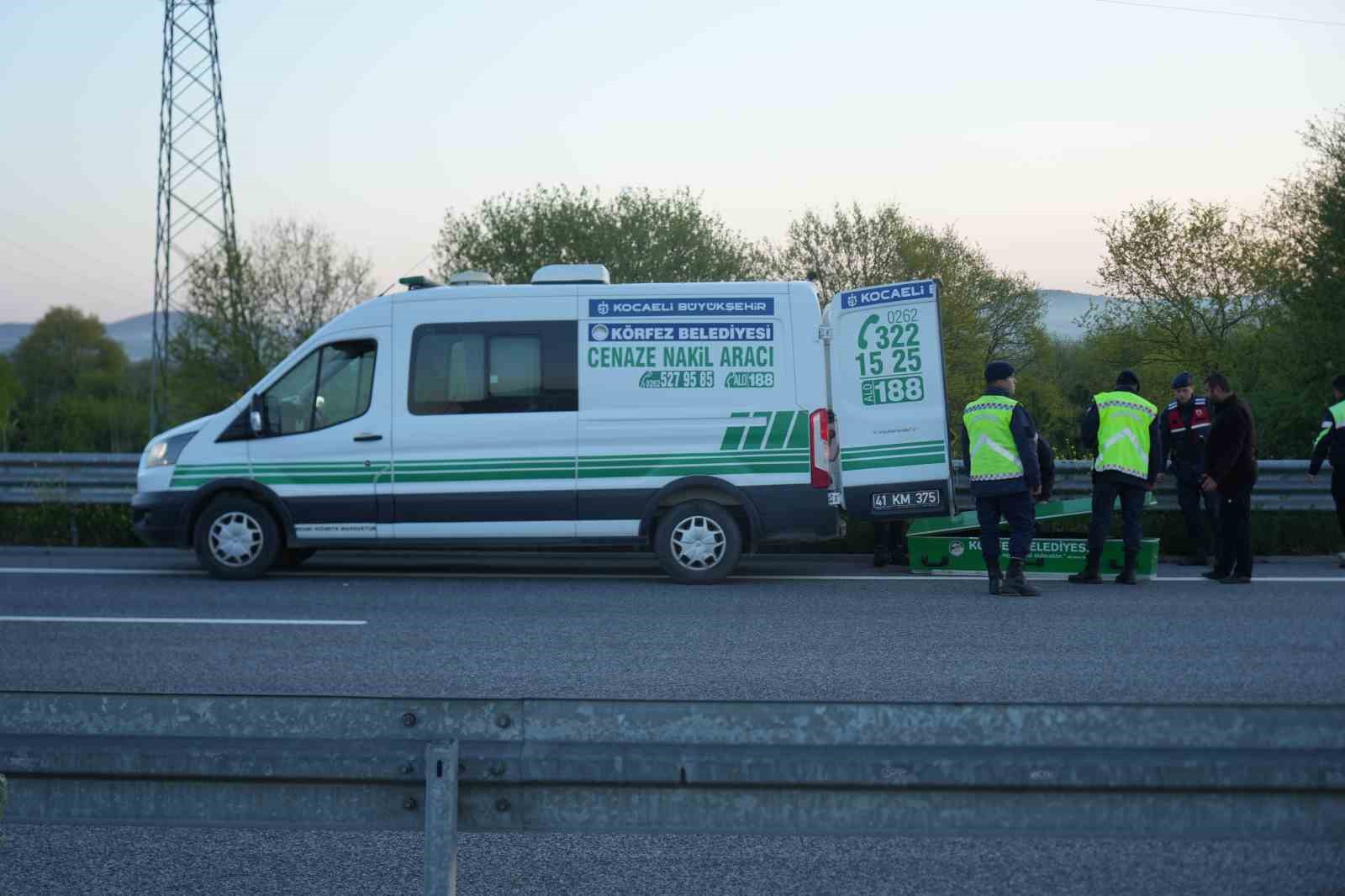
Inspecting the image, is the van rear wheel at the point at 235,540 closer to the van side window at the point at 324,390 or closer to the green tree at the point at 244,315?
the van side window at the point at 324,390

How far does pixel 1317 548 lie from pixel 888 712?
12081mm

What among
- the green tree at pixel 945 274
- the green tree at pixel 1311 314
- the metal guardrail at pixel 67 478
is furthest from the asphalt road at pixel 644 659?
the green tree at pixel 945 274

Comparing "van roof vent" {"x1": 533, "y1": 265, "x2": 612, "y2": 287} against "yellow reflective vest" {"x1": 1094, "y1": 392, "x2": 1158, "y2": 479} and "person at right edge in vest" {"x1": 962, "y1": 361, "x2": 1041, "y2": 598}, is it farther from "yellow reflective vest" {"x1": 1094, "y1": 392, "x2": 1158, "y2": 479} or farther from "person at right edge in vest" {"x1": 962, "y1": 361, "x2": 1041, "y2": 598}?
"yellow reflective vest" {"x1": 1094, "y1": 392, "x2": 1158, "y2": 479}

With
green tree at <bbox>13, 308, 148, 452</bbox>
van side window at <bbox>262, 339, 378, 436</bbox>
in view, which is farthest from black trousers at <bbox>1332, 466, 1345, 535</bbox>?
green tree at <bbox>13, 308, 148, 452</bbox>

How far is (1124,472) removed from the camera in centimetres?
1095

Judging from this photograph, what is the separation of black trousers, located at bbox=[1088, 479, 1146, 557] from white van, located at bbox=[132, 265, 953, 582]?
4.17 ft

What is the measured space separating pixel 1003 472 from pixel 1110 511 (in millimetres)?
1258

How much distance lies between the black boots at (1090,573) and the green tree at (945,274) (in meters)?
29.2

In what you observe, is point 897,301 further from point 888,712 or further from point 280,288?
point 280,288

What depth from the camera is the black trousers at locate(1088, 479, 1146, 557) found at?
11.0 metres

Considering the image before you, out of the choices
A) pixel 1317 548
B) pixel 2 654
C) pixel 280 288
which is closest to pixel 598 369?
pixel 2 654

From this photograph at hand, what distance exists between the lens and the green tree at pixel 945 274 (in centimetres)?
4169

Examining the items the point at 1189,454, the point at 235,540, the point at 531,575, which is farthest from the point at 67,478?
the point at 1189,454

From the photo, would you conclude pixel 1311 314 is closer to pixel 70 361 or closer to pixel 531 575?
pixel 531 575
